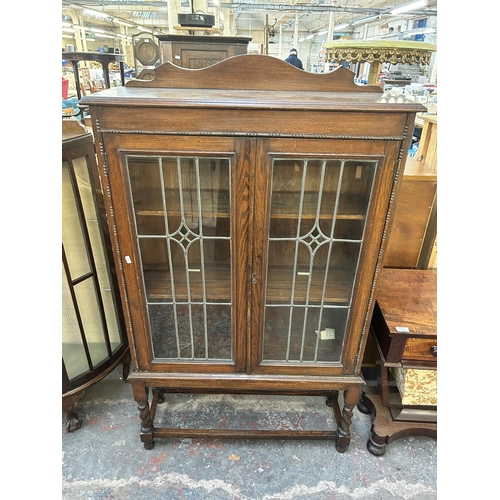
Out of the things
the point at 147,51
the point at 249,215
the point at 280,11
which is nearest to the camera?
the point at 249,215

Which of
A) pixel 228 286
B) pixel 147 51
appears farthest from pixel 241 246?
pixel 147 51

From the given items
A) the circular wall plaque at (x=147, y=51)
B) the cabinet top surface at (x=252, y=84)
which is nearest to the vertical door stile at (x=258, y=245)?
the cabinet top surface at (x=252, y=84)

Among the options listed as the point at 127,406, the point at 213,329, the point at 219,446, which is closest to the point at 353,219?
the point at 213,329

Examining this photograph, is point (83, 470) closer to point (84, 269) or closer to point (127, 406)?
point (127, 406)

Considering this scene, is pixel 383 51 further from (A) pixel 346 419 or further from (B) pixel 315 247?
(A) pixel 346 419

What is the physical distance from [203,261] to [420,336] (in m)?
0.82

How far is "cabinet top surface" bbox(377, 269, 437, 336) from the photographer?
1.29 metres

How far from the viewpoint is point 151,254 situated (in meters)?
1.14

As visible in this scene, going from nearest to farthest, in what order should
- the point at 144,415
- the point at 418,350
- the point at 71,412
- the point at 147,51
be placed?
the point at 418,350 → the point at 144,415 → the point at 71,412 → the point at 147,51

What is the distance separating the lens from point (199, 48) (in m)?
1.62

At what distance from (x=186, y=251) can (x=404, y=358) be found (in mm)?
905

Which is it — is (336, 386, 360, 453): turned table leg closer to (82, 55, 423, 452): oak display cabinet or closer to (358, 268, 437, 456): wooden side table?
(82, 55, 423, 452): oak display cabinet

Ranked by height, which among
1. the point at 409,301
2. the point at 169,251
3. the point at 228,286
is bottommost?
the point at 409,301

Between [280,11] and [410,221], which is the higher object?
[280,11]
